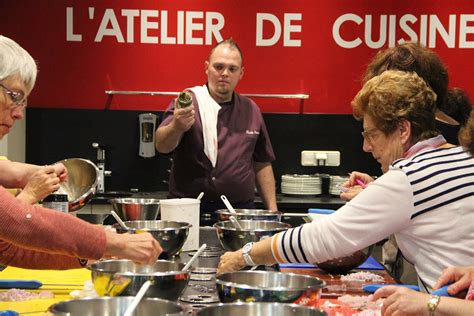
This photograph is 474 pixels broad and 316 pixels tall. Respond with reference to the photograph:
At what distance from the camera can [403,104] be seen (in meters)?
2.70

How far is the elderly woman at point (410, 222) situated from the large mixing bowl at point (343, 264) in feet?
0.88

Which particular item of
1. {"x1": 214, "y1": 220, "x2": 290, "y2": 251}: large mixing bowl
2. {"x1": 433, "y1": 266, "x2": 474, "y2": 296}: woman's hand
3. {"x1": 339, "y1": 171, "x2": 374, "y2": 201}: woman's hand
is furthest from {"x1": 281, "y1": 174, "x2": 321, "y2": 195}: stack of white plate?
{"x1": 433, "y1": 266, "x2": 474, "y2": 296}: woman's hand

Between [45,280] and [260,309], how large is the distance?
3.62ft

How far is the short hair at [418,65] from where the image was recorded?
3.16 m

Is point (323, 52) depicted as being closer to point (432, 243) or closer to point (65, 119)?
point (65, 119)

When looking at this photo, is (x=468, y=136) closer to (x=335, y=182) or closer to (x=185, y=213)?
(x=185, y=213)

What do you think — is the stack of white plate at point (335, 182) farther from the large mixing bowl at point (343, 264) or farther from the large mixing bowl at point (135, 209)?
the large mixing bowl at point (343, 264)

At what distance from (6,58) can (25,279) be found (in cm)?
76

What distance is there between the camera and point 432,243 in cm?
255

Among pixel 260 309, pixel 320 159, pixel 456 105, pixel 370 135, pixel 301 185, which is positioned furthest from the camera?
pixel 320 159

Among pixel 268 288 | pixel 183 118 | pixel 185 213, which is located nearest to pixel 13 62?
pixel 268 288

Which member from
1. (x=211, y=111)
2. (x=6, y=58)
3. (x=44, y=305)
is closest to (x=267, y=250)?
(x=44, y=305)

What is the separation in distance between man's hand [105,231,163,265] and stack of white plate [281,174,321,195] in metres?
4.07

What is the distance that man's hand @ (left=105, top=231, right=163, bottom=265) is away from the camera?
2.06 metres
